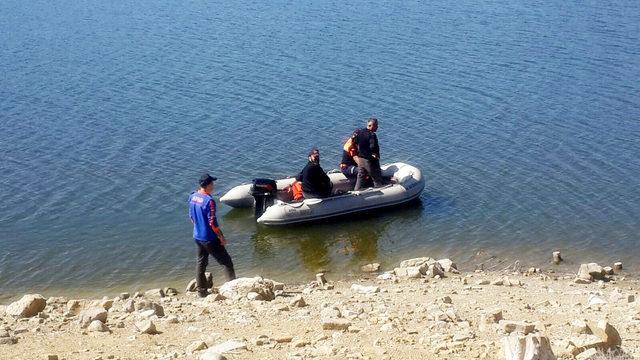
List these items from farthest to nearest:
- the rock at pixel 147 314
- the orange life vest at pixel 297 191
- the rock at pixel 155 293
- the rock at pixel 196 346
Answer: the orange life vest at pixel 297 191 < the rock at pixel 155 293 < the rock at pixel 147 314 < the rock at pixel 196 346

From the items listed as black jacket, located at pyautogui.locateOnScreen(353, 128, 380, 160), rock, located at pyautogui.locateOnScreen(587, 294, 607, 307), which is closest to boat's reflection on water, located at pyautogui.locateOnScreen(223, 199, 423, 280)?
black jacket, located at pyautogui.locateOnScreen(353, 128, 380, 160)

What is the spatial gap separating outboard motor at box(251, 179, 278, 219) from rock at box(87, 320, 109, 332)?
→ 7586 millimetres

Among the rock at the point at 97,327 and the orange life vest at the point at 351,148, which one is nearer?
the rock at the point at 97,327

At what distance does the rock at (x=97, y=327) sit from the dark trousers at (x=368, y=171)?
9.06 m

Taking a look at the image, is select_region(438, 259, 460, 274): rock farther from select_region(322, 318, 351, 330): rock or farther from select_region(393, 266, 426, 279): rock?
select_region(322, 318, 351, 330): rock

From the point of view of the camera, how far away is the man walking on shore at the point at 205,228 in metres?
12.3

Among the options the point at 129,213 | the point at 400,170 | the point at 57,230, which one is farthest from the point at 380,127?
the point at 57,230

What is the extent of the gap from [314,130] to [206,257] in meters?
11.0

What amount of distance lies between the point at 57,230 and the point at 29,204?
1640 mm

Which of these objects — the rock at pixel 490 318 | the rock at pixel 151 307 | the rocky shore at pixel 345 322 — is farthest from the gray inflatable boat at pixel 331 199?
the rock at pixel 490 318

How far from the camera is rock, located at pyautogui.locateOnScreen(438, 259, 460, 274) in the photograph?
595 inches

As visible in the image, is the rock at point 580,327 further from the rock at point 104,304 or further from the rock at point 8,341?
the rock at point 104,304

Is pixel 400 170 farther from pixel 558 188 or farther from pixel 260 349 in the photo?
pixel 260 349

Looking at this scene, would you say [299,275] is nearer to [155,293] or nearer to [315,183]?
[315,183]
